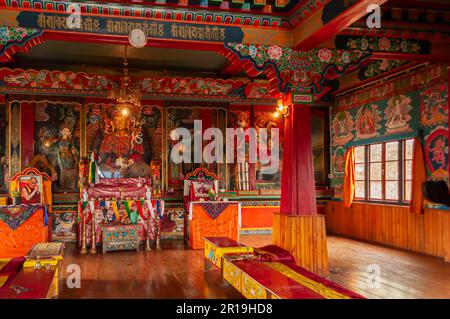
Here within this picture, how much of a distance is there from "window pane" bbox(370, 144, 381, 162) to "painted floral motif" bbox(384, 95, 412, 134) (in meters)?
0.60

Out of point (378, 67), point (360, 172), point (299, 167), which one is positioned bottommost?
point (360, 172)

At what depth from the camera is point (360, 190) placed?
11617 millimetres

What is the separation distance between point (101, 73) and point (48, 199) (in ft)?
11.0

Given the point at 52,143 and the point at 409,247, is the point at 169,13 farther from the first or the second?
the point at 409,247

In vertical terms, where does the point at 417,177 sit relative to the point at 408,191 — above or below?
above

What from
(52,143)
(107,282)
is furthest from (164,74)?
(107,282)

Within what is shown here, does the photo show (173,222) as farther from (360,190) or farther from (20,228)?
(360,190)

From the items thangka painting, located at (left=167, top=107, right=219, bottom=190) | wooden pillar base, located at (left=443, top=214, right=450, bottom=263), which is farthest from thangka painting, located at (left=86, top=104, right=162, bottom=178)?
wooden pillar base, located at (left=443, top=214, right=450, bottom=263)

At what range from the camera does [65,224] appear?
11.1 metres

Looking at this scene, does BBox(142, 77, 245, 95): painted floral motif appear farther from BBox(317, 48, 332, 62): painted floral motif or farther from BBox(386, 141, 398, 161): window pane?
BBox(317, 48, 332, 62): painted floral motif

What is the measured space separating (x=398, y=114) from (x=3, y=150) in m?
9.36

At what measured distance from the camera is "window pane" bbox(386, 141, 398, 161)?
10.2m

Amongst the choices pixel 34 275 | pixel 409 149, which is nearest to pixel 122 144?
pixel 34 275
